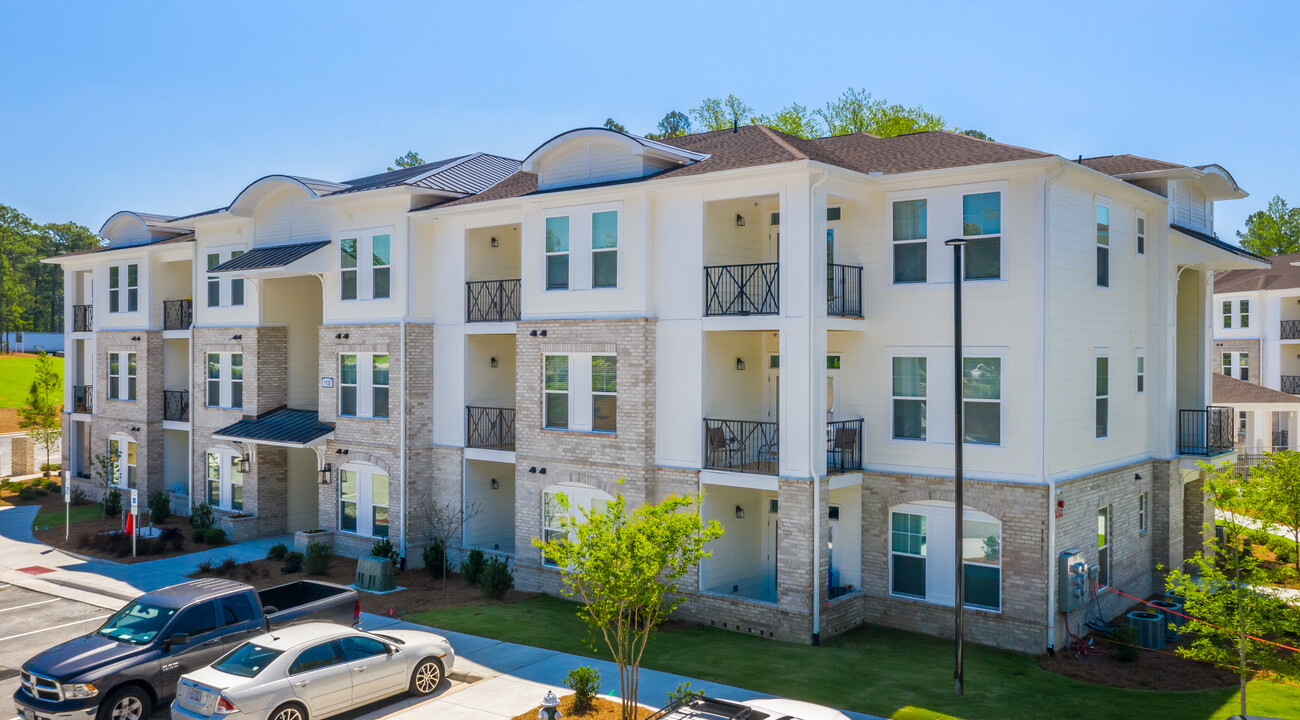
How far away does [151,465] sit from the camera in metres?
32.9

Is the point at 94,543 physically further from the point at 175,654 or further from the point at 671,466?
the point at 671,466

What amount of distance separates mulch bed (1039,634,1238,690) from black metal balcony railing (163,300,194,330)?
28641mm

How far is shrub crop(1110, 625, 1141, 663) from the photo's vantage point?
57.0ft

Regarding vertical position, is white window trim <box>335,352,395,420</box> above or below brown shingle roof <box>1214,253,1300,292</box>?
below

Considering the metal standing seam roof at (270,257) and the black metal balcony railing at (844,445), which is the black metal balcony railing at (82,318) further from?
the black metal balcony railing at (844,445)

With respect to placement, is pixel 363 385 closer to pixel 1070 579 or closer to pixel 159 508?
pixel 159 508

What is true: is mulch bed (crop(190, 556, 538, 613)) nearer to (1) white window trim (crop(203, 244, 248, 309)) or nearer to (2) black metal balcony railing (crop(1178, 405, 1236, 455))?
(1) white window trim (crop(203, 244, 248, 309))

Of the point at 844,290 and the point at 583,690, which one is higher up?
the point at 844,290

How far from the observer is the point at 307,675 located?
44.0ft

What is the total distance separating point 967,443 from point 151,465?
91.0ft

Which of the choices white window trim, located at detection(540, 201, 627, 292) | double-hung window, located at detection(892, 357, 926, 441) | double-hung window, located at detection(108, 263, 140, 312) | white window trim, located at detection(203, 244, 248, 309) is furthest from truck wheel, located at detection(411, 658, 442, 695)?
double-hung window, located at detection(108, 263, 140, 312)

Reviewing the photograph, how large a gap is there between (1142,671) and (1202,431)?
9.13 meters

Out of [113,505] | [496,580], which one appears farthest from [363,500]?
[113,505]

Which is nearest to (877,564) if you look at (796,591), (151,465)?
(796,591)
